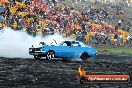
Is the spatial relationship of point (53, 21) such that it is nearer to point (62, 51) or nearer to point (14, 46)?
point (14, 46)

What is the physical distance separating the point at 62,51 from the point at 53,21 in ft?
76.7

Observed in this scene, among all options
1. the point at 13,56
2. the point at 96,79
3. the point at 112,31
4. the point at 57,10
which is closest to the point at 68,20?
the point at 57,10

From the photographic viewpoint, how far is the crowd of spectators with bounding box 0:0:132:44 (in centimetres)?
4775

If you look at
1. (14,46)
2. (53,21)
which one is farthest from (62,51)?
(53,21)

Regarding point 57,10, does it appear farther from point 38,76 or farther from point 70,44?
point 38,76

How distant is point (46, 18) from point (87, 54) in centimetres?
2188

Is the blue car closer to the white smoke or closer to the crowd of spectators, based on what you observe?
the white smoke

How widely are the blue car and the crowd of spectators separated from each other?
1329 cm

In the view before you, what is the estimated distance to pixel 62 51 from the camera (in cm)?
3130

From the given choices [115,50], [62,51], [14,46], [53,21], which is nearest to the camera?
[62,51]

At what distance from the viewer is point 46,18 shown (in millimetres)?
54125

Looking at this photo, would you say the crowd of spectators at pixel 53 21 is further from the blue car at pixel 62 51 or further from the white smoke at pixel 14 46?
the blue car at pixel 62 51

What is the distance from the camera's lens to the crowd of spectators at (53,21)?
47750 millimetres

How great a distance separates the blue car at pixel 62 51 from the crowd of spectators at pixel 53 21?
13290mm
